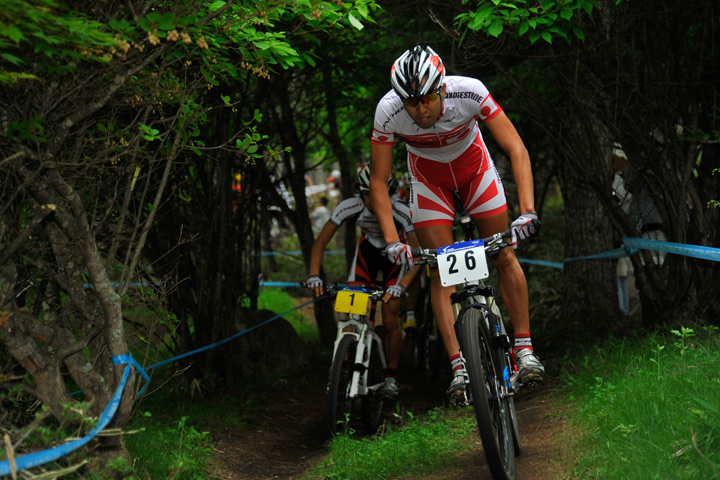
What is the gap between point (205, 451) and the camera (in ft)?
16.4

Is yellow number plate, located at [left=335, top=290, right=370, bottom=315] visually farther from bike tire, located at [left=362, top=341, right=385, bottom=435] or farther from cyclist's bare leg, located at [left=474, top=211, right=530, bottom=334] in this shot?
cyclist's bare leg, located at [left=474, top=211, right=530, bottom=334]

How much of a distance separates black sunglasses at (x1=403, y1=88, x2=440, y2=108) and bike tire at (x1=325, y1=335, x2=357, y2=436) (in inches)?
83.4

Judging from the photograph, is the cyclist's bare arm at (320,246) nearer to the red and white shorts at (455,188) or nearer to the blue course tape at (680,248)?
the red and white shorts at (455,188)

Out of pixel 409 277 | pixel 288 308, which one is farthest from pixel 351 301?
pixel 288 308

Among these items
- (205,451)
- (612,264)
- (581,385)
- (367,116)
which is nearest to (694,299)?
(581,385)

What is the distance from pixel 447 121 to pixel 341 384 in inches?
93.6

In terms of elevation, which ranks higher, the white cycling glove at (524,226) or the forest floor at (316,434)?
the white cycling glove at (524,226)

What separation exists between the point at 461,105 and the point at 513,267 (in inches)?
40.3

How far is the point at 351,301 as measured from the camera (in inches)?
233

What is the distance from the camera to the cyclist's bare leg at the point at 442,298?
4.53 metres

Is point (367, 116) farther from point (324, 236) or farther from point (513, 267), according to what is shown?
point (513, 267)

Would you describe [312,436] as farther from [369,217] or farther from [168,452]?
[369,217]

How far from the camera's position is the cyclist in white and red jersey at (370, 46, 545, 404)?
14.1 ft

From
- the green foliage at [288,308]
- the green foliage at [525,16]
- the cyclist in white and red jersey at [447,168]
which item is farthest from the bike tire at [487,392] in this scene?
the green foliage at [288,308]
